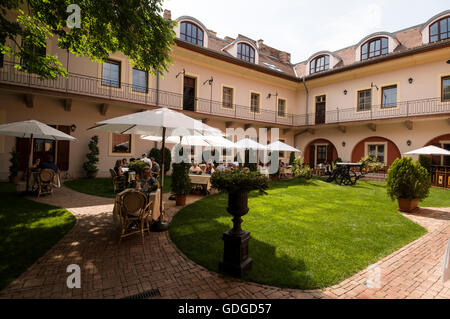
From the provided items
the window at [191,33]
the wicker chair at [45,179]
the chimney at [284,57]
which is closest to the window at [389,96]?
the chimney at [284,57]

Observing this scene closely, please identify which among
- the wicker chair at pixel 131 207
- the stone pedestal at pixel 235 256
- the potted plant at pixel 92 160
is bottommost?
the stone pedestal at pixel 235 256

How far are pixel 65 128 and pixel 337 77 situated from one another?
18980mm

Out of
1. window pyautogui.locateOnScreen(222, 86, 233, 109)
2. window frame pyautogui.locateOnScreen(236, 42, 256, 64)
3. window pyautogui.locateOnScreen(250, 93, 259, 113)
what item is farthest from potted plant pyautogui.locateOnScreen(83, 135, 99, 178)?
window frame pyautogui.locateOnScreen(236, 42, 256, 64)

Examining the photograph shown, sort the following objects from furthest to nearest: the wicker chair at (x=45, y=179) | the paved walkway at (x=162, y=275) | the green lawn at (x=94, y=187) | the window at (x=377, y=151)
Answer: the window at (x=377, y=151) < the green lawn at (x=94, y=187) < the wicker chair at (x=45, y=179) < the paved walkway at (x=162, y=275)

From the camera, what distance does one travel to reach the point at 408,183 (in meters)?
6.55

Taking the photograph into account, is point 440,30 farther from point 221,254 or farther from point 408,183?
point 221,254

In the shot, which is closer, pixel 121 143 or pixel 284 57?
pixel 121 143

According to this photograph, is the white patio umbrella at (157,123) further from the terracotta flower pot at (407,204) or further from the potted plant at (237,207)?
the terracotta flower pot at (407,204)

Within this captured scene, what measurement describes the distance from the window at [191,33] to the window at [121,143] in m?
7.73

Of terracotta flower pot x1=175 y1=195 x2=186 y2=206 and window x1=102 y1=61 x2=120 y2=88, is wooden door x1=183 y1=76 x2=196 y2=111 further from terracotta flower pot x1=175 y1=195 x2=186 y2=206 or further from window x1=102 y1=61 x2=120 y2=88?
terracotta flower pot x1=175 y1=195 x2=186 y2=206

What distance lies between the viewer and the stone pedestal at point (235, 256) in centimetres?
308

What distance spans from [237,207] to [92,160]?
10.7 m

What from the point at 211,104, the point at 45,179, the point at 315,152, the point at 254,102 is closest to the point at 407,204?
the point at 45,179
